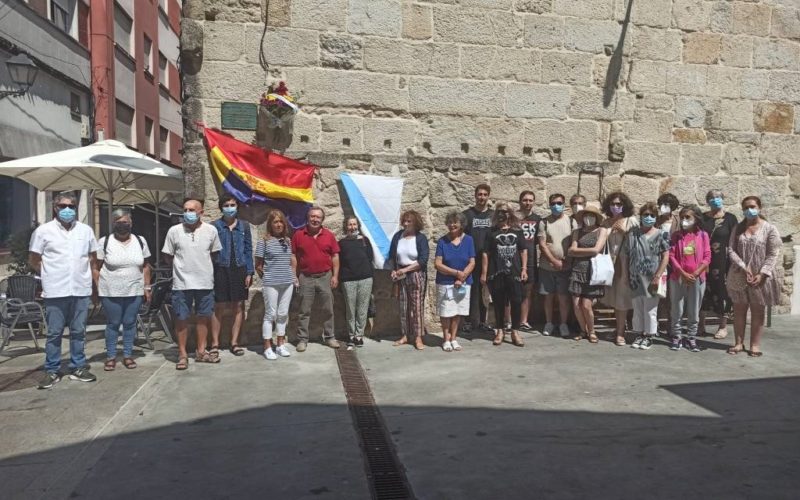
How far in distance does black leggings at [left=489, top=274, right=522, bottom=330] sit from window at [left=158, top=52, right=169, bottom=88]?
2186 cm

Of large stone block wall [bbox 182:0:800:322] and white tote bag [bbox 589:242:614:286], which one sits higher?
large stone block wall [bbox 182:0:800:322]

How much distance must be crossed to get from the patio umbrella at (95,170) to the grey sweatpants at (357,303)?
2748 millimetres

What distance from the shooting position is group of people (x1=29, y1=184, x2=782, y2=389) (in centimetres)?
598

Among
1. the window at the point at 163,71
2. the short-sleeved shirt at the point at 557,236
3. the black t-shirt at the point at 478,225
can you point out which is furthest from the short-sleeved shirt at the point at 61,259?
the window at the point at 163,71

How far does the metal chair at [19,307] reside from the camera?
684 centimetres

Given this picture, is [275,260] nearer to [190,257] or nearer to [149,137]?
[190,257]

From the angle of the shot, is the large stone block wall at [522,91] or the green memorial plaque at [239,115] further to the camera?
the large stone block wall at [522,91]

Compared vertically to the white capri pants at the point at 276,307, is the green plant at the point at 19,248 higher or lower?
higher

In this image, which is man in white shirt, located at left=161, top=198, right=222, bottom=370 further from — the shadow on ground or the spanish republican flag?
the shadow on ground

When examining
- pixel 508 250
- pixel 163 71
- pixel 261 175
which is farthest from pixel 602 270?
pixel 163 71

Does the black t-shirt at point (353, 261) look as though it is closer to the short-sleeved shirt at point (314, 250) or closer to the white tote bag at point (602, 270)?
the short-sleeved shirt at point (314, 250)

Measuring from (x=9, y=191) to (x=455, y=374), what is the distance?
12971 mm

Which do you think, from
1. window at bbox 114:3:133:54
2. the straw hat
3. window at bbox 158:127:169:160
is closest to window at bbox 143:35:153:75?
window at bbox 114:3:133:54

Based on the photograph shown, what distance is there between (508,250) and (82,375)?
14.5 ft
